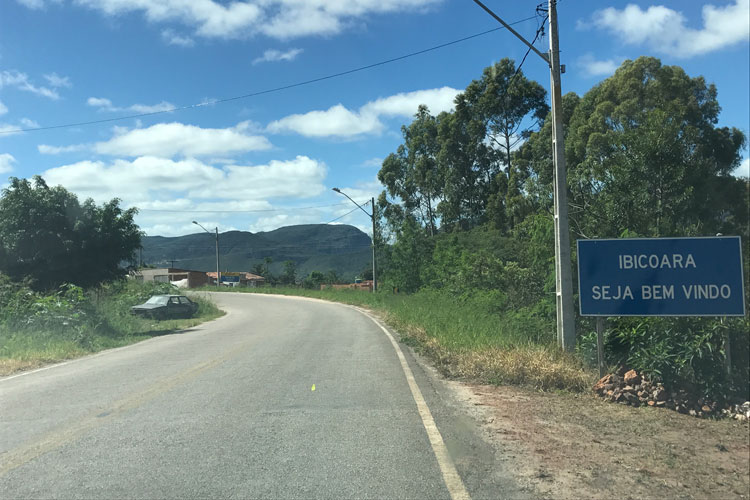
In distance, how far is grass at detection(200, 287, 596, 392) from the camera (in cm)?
845

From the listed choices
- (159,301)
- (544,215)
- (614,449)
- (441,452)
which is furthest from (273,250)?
(614,449)

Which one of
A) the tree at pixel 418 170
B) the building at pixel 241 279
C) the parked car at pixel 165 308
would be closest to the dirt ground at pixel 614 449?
the parked car at pixel 165 308

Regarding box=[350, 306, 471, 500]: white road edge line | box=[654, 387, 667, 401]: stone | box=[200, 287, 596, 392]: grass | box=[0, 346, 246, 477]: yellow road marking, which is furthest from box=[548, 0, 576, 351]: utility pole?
box=[0, 346, 246, 477]: yellow road marking

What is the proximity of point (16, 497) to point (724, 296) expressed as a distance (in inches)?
312

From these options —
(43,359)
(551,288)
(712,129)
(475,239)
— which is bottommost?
(43,359)

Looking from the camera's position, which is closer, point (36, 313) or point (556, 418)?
point (556, 418)

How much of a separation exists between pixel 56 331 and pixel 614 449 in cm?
1692

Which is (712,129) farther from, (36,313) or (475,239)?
(36,313)

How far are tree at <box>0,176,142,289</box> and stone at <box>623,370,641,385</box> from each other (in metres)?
19.7

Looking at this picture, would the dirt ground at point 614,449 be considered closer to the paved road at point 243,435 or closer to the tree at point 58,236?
the paved road at point 243,435

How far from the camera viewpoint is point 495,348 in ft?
33.5

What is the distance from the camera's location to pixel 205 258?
160375 millimetres

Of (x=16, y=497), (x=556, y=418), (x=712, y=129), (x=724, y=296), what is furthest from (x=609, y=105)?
(x=16, y=497)

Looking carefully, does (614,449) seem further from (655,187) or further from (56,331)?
(56,331)
